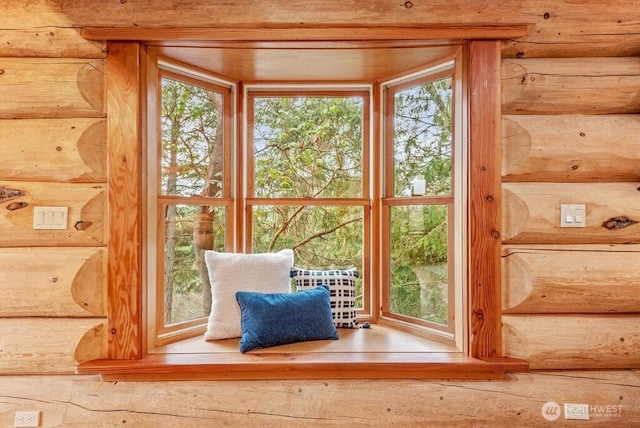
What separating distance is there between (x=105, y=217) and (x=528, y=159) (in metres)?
2.08

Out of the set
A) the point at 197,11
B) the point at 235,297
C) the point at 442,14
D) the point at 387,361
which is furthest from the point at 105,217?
the point at 442,14

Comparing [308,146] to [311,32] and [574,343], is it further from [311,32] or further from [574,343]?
[574,343]

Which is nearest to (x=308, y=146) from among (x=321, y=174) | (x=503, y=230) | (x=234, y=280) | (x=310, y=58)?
(x=321, y=174)

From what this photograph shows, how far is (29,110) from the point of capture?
1837 millimetres

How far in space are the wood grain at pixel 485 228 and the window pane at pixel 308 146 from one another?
80 centimetres

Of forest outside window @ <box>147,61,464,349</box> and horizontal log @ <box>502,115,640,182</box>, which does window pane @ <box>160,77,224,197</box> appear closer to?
forest outside window @ <box>147,61,464,349</box>

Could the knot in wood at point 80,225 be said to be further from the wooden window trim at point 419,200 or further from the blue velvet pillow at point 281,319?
the wooden window trim at point 419,200

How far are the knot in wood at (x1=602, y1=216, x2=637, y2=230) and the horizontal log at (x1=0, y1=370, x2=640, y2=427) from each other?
745 millimetres

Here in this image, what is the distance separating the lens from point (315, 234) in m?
2.43

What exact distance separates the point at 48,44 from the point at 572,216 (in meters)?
2.68

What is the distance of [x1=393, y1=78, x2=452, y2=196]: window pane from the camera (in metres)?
2.14

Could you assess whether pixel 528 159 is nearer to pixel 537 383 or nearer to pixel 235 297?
pixel 537 383

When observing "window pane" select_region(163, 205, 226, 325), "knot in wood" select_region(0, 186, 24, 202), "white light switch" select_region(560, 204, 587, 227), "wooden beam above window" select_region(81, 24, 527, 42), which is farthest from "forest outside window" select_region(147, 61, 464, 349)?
"knot in wood" select_region(0, 186, 24, 202)

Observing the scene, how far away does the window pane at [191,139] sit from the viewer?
85.6 inches
